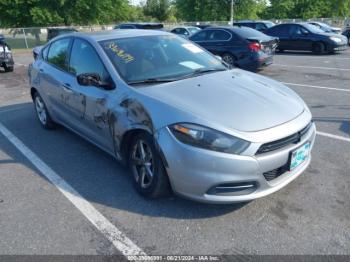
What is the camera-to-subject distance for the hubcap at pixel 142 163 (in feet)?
11.1

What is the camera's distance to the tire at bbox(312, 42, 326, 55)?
1590 centimetres

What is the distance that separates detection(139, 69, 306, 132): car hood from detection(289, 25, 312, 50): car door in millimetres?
14004

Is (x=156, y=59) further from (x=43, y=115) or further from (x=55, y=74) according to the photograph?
(x=43, y=115)

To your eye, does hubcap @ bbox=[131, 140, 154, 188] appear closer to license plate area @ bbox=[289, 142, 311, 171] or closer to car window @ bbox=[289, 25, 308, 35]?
license plate area @ bbox=[289, 142, 311, 171]

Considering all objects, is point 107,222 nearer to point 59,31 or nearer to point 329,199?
point 329,199

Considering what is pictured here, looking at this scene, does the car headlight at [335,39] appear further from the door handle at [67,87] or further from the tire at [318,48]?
the door handle at [67,87]

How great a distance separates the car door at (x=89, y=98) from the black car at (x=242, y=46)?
7.18 m

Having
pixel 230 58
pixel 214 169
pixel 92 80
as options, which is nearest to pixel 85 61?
pixel 92 80

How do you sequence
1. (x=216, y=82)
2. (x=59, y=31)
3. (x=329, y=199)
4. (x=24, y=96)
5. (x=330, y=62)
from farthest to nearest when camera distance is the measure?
1. (x=59, y=31)
2. (x=330, y=62)
3. (x=24, y=96)
4. (x=216, y=82)
5. (x=329, y=199)

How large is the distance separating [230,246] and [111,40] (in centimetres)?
271

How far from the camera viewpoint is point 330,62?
522 inches

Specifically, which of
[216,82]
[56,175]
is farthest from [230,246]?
[56,175]

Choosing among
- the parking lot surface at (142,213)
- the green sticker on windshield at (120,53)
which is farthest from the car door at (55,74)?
the green sticker on windshield at (120,53)

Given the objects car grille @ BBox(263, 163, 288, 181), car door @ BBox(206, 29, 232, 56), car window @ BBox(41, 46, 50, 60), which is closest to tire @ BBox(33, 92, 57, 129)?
car window @ BBox(41, 46, 50, 60)
